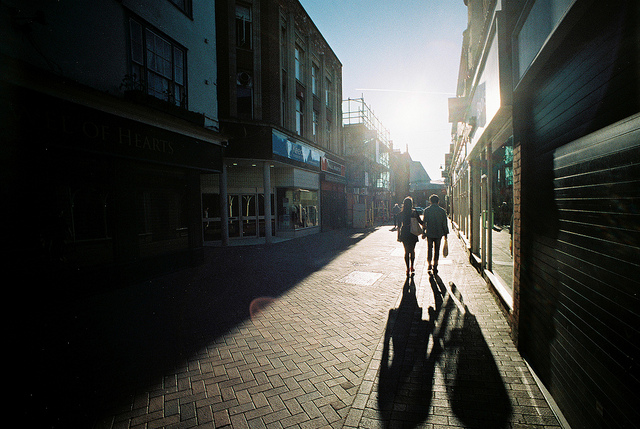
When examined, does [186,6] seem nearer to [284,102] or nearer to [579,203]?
[284,102]

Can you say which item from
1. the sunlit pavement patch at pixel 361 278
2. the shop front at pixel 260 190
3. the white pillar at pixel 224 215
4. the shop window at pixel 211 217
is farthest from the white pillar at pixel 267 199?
the sunlit pavement patch at pixel 361 278

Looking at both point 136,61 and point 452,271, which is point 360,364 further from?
point 136,61

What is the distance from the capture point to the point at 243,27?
555 inches

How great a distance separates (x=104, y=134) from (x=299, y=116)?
500 inches

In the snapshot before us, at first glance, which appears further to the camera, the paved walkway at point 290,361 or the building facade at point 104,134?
the building facade at point 104,134

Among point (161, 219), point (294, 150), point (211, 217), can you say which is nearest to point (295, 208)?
point (294, 150)

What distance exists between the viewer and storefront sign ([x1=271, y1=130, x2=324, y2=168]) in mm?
14469

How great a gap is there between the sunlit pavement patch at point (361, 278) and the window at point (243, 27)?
40.4 feet

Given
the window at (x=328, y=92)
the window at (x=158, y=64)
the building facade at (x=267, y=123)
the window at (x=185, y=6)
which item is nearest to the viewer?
the window at (x=158, y=64)

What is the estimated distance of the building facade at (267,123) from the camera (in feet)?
44.4

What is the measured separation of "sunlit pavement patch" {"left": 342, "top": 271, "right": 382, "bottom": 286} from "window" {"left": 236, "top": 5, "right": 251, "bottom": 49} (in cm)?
1232

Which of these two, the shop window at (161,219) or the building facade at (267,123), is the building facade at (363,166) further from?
the shop window at (161,219)

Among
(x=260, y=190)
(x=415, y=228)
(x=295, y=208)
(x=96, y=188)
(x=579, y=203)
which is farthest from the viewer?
(x=295, y=208)

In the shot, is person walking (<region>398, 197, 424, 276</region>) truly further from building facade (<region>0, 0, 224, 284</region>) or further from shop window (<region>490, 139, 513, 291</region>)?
building facade (<region>0, 0, 224, 284</region>)
